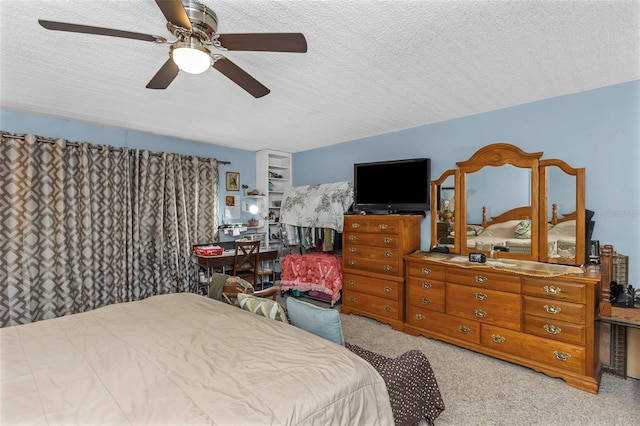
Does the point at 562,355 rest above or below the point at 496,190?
below

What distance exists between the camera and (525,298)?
266cm

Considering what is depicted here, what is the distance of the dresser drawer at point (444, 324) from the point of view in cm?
296

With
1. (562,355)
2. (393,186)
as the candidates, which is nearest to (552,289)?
(562,355)

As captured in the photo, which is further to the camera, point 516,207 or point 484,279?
point 516,207

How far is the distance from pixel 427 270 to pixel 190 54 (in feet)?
9.37

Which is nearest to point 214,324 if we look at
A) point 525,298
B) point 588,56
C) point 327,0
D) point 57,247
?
point 327,0

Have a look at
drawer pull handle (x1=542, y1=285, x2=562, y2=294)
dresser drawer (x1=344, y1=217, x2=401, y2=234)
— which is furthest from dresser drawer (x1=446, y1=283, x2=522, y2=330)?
dresser drawer (x1=344, y1=217, x2=401, y2=234)

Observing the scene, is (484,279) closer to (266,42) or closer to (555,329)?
(555,329)

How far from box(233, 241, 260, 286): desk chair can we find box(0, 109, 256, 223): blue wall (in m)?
0.89

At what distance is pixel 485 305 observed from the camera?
288cm

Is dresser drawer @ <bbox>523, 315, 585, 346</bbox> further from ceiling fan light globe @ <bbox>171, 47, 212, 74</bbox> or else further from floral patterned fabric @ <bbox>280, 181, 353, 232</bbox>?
ceiling fan light globe @ <bbox>171, 47, 212, 74</bbox>

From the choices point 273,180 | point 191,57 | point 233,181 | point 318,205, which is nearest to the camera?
point 191,57

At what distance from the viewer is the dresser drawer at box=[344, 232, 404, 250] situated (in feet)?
11.9

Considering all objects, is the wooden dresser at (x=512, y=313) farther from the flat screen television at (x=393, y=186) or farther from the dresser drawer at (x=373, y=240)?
the flat screen television at (x=393, y=186)
